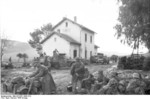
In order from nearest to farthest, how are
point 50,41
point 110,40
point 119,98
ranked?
point 119,98 < point 50,41 < point 110,40

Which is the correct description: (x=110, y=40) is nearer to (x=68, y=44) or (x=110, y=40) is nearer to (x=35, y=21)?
(x=68, y=44)

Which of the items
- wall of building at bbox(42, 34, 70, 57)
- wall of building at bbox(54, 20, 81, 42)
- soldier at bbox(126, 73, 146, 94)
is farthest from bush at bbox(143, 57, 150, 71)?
wall of building at bbox(42, 34, 70, 57)

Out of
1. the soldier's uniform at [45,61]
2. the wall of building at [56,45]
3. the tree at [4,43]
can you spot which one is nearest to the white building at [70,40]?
the wall of building at [56,45]

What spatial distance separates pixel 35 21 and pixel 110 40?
155cm

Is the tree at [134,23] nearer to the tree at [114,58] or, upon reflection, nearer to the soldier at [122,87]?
Result: the tree at [114,58]

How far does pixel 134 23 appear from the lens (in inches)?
172

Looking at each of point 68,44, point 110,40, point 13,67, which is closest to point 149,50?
point 110,40

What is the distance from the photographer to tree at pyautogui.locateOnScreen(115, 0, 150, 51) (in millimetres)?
4301

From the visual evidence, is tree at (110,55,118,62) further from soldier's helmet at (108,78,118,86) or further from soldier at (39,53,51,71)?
soldier at (39,53,51,71)

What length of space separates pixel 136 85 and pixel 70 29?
5.32 ft

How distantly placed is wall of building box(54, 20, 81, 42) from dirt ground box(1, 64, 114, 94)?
25.7 inches

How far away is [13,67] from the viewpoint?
4441 millimetres

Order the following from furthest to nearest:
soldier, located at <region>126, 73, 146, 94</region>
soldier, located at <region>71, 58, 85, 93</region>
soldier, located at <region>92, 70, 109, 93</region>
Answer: soldier, located at <region>71, 58, 85, 93</region>, soldier, located at <region>92, 70, 109, 93</region>, soldier, located at <region>126, 73, 146, 94</region>

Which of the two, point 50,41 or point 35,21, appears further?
point 35,21
